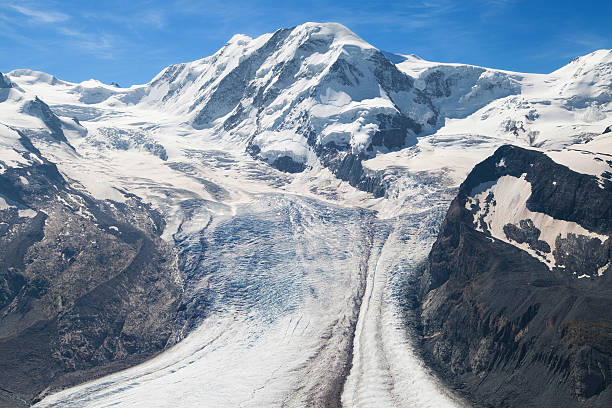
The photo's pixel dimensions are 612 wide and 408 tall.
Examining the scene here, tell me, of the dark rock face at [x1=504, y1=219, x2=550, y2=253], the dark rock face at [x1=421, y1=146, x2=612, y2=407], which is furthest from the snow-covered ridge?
the dark rock face at [x1=421, y1=146, x2=612, y2=407]

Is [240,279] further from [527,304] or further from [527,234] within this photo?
[527,304]

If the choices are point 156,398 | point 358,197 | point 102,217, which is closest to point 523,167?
point 358,197

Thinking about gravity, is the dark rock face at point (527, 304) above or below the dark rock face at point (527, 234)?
below

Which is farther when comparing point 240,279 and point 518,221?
point 240,279

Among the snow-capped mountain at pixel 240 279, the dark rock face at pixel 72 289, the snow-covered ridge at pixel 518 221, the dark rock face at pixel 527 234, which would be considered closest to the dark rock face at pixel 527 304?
the dark rock face at pixel 527 234

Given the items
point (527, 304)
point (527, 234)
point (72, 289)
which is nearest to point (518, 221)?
point (527, 234)

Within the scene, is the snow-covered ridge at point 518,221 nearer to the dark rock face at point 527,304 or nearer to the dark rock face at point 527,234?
the dark rock face at point 527,234

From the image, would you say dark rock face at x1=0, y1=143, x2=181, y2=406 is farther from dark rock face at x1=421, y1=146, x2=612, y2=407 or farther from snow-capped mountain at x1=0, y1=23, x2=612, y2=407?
dark rock face at x1=421, y1=146, x2=612, y2=407

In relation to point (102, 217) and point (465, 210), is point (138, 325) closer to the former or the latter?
point (102, 217)
